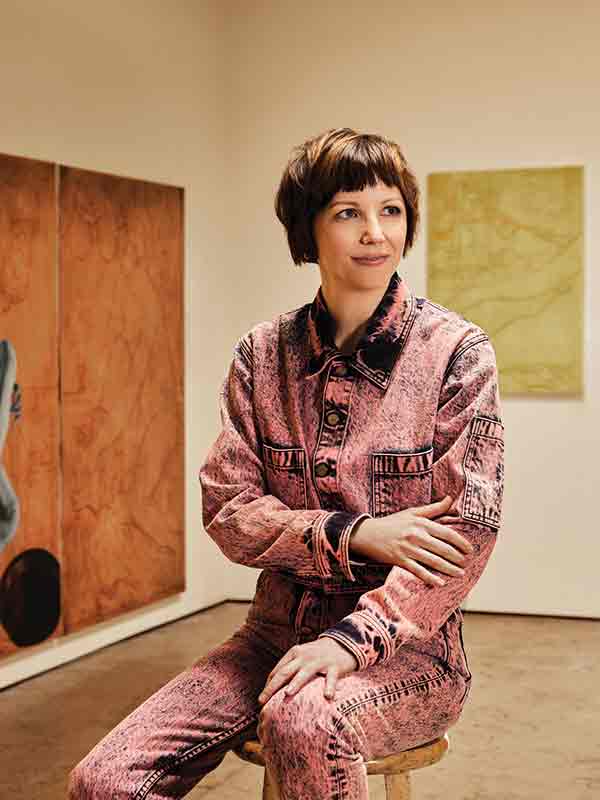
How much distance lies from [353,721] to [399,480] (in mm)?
389

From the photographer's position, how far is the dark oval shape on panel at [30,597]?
3.96m

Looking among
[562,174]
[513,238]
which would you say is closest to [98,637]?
[513,238]

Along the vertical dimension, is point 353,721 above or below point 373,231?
below

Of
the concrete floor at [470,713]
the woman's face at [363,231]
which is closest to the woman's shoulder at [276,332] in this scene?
the woman's face at [363,231]

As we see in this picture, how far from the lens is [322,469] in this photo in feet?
5.87

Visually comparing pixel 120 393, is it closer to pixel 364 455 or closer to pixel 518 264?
pixel 518 264

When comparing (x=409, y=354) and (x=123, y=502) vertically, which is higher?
(x=409, y=354)

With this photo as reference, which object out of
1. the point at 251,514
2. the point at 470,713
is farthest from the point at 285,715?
the point at 470,713

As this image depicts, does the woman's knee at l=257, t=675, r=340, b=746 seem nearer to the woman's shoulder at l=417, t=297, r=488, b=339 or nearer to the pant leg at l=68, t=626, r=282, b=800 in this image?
the pant leg at l=68, t=626, r=282, b=800

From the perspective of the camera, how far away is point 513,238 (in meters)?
5.00

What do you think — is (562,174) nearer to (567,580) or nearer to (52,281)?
(567,580)

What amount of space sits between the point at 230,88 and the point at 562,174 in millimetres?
1621

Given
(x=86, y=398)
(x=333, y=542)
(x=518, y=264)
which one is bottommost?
(x=333, y=542)

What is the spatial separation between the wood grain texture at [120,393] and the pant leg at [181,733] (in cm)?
258
